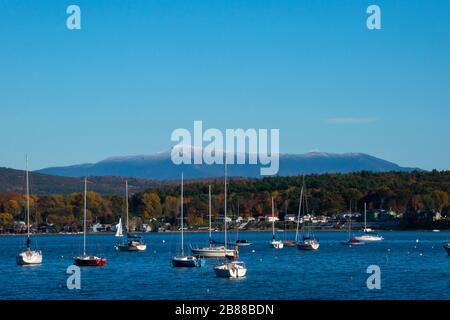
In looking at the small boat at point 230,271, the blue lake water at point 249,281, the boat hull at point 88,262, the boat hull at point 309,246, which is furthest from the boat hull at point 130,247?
the small boat at point 230,271

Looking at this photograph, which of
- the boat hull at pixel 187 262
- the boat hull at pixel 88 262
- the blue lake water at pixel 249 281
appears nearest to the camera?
the blue lake water at pixel 249 281

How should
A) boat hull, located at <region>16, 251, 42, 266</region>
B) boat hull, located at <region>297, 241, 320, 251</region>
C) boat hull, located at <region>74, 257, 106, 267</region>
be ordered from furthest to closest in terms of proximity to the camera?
boat hull, located at <region>297, 241, 320, 251</region> < boat hull, located at <region>16, 251, 42, 266</region> < boat hull, located at <region>74, 257, 106, 267</region>

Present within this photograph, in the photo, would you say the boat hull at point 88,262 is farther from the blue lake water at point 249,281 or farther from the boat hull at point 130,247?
the boat hull at point 130,247

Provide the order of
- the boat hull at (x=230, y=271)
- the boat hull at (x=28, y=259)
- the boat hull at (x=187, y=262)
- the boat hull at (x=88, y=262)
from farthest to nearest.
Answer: the boat hull at (x=28, y=259)
the boat hull at (x=88, y=262)
the boat hull at (x=187, y=262)
the boat hull at (x=230, y=271)

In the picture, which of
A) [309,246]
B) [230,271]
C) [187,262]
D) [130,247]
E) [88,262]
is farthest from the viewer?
[130,247]

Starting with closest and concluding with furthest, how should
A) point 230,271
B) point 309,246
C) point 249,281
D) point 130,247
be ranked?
point 249,281, point 230,271, point 309,246, point 130,247

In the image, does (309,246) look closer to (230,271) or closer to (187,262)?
(187,262)

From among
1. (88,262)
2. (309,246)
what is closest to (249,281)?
(88,262)

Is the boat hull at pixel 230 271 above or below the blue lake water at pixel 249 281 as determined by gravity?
above

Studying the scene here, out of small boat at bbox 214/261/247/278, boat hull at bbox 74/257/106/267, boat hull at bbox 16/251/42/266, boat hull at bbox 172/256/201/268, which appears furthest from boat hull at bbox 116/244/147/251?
small boat at bbox 214/261/247/278

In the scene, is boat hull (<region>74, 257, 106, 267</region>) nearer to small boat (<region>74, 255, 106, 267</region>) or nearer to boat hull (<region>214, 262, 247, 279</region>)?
small boat (<region>74, 255, 106, 267</region>)
